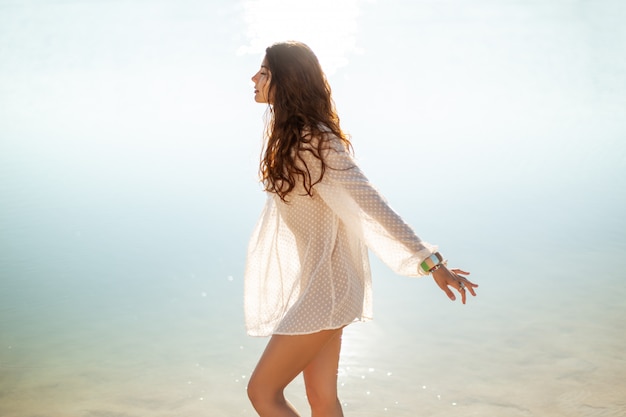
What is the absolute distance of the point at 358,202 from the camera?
1.85m

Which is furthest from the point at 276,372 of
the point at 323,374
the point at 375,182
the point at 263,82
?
the point at 375,182

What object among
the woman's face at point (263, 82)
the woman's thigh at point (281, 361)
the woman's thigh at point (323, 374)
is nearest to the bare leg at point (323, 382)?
the woman's thigh at point (323, 374)

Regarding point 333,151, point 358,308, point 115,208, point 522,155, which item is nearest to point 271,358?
point 358,308

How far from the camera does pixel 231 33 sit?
69.6ft

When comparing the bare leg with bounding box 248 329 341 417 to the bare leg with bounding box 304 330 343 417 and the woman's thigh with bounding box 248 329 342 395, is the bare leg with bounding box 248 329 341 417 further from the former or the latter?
the bare leg with bounding box 304 330 343 417

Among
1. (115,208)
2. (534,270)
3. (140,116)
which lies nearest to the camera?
(534,270)

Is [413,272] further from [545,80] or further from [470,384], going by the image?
[545,80]

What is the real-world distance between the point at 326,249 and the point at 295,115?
0.36 m

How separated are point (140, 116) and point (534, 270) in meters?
33.6

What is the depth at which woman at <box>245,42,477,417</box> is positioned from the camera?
184cm

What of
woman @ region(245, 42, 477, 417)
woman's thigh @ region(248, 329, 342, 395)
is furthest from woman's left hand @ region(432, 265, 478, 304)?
woman's thigh @ region(248, 329, 342, 395)

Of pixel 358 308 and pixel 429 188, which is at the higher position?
pixel 429 188

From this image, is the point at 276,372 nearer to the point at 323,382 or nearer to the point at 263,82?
the point at 323,382

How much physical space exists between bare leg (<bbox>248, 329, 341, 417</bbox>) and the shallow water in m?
0.53
